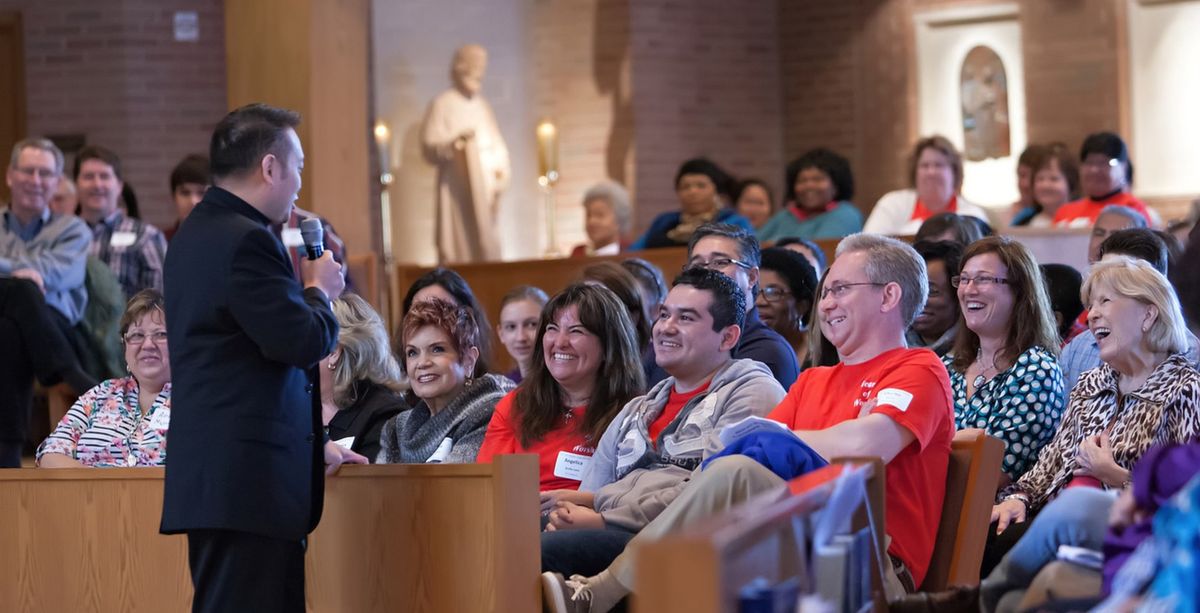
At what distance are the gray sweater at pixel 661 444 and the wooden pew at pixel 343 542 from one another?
49cm

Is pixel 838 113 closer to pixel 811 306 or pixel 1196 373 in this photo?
pixel 811 306

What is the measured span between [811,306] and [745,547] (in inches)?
121

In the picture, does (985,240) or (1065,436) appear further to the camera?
(985,240)

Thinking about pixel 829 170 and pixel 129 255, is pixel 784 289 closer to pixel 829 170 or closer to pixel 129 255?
pixel 829 170

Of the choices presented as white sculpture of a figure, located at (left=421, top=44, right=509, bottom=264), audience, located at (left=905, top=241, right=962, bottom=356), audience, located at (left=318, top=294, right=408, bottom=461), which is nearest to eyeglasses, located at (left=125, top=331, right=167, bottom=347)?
audience, located at (left=318, top=294, right=408, bottom=461)

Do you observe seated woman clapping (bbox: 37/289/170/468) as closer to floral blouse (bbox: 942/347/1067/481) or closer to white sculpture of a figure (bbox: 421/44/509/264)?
floral blouse (bbox: 942/347/1067/481)

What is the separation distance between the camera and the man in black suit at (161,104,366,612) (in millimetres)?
3508

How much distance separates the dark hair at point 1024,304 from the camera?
15.5ft

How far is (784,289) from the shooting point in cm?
552

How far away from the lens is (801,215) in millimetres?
8562

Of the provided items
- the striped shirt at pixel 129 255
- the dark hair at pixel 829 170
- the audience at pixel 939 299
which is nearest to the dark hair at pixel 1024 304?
the audience at pixel 939 299

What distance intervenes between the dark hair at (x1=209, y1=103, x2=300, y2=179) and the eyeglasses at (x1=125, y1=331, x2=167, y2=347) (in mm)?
1501

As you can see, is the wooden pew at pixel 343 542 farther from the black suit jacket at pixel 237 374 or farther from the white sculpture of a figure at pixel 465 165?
the white sculpture of a figure at pixel 465 165

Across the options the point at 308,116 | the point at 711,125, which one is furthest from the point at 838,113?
the point at 308,116
